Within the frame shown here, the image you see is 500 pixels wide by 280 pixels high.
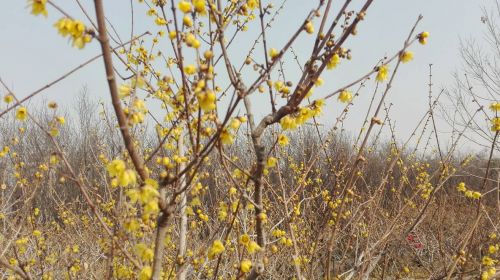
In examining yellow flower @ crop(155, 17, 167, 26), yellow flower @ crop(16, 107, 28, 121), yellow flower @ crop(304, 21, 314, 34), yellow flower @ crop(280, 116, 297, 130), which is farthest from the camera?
yellow flower @ crop(155, 17, 167, 26)

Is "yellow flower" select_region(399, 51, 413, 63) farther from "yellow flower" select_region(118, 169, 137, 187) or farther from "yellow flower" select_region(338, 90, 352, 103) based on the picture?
"yellow flower" select_region(118, 169, 137, 187)

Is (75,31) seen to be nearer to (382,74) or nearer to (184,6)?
(184,6)

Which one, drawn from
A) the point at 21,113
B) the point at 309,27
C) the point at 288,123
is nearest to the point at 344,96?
the point at 288,123

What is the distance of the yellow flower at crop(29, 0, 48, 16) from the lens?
1.31 metres

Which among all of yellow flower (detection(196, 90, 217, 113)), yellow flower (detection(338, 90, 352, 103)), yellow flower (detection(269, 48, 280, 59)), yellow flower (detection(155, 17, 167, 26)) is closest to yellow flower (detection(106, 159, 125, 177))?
yellow flower (detection(196, 90, 217, 113))

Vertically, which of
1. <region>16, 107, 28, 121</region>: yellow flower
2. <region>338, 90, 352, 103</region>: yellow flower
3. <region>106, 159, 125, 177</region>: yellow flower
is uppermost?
<region>16, 107, 28, 121</region>: yellow flower

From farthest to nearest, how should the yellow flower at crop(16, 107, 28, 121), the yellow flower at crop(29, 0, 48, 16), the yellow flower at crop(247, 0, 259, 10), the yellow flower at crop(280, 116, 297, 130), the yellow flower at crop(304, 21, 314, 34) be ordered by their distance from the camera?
1. the yellow flower at crop(247, 0, 259, 10)
2. the yellow flower at crop(16, 107, 28, 121)
3. the yellow flower at crop(280, 116, 297, 130)
4. the yellow flower at crop(304, 21, 314, 34)
5. the yellow flower at crop(29, 0, 48, 16)

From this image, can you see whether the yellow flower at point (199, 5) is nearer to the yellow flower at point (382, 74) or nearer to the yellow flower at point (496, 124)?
the yellow flower at point (382, 74)

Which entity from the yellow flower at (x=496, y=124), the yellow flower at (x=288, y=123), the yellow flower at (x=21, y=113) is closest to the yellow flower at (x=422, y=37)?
the yellow flower at (x=288, y=123)

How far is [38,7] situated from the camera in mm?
1316

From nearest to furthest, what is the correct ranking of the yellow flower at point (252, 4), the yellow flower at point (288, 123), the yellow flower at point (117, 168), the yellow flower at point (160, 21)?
the yellow flower at point (117, 168) → the yellow flower at point (288, 123) → the yellow flower at point (252, 4) → the yellow flower at point (160, 21)

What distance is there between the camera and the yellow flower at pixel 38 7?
1309 mm

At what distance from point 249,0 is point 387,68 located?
87cm

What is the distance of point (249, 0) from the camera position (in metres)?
2.29
